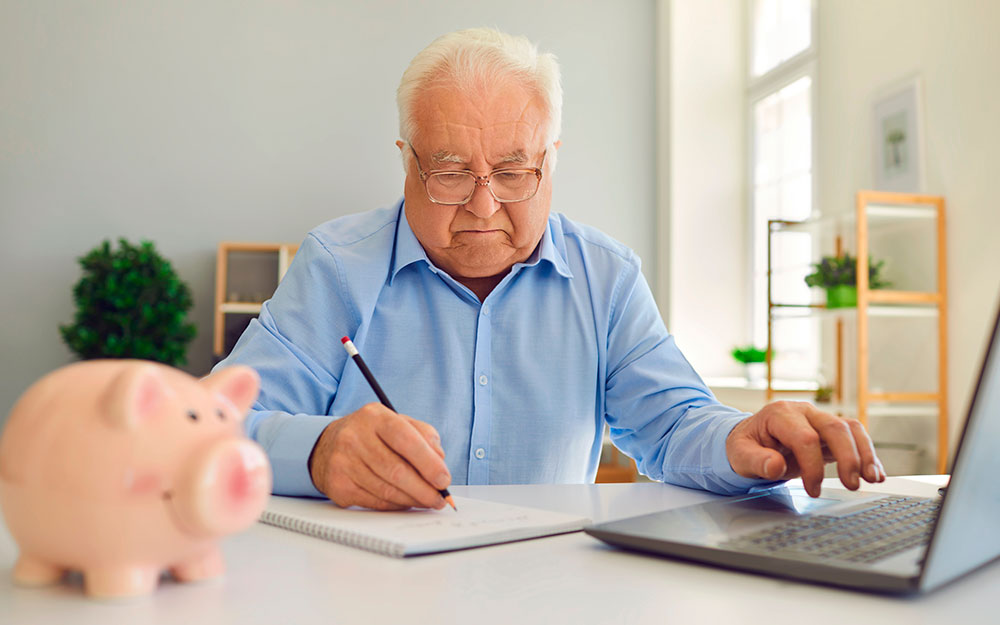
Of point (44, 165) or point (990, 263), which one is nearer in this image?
point (990, 263)

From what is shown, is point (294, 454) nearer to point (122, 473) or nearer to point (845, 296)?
point (122, 473)

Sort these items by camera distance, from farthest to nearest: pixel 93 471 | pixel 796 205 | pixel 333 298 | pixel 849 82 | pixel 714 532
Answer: pixel 796 205, pixel 849 82, pixel 333 298, pixel 714 532, pixel 93 471

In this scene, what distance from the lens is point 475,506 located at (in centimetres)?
86

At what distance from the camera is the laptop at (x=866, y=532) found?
52cm

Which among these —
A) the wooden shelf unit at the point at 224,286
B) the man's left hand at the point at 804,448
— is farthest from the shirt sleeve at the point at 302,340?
the wooden shelf unit at the point at 224,286

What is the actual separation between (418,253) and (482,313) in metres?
0.15

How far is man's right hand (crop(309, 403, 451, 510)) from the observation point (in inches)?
31.1

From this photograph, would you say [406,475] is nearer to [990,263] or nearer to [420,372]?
[420,372]

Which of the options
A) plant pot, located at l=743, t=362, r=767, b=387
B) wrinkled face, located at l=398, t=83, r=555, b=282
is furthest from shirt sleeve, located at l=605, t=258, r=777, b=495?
plant pot, located at l=743, t=362, r=767, b=387

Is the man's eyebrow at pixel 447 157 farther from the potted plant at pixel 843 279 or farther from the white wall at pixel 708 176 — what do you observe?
the white wall at pixel 708 176

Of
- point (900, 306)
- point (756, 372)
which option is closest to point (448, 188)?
point (900, 306)

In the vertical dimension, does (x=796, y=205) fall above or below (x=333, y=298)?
above

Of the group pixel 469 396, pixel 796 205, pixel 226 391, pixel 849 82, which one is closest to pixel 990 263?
pixel 849 82

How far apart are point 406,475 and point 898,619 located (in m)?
0.43
